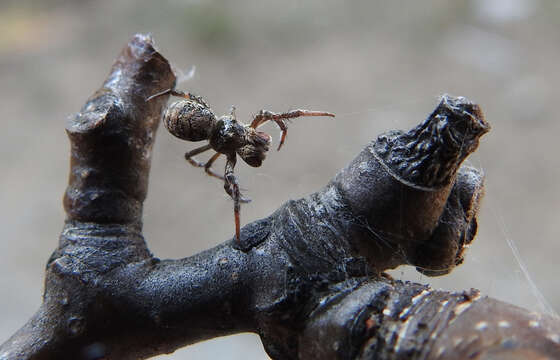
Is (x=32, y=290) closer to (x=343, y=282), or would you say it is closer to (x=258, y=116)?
(x=258, y=116)

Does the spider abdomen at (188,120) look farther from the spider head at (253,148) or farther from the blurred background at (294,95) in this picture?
the blurred background at (294,95)

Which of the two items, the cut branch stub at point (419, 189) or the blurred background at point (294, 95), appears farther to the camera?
the blurred background at point (294, 95)

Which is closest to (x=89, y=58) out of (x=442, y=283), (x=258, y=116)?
(x=442, y=283)

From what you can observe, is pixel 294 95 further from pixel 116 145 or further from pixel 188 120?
pixel 116 145

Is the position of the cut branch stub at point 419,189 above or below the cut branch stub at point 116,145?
below

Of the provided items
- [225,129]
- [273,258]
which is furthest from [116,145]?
[225,129]

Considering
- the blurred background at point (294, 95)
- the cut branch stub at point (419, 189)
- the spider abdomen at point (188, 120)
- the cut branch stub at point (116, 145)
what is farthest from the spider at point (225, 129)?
the blurred background at point (294, 95)
